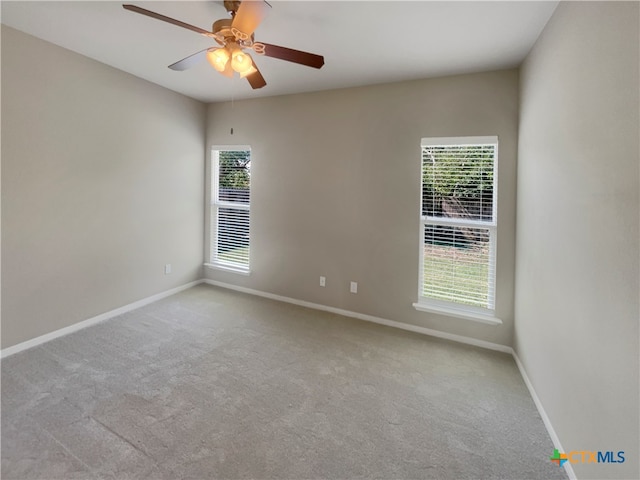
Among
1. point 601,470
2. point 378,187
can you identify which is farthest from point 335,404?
point 378,187

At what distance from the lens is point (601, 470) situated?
4.35 ft

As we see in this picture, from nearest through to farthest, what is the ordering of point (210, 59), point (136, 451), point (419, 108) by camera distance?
point (136, 451) → point (210, 59) → point (419, 108)

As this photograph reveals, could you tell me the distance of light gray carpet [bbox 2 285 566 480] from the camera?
1651 mm

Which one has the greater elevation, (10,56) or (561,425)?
(10,56)

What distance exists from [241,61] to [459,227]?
2.48 metres

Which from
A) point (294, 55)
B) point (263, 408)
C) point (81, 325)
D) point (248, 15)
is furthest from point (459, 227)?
point (81, 325)

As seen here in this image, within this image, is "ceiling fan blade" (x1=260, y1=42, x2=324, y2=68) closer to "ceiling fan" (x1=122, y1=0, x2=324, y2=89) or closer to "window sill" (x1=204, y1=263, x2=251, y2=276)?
"ceiling fan" (x1=122, y1=0, x2=324, y2=89)

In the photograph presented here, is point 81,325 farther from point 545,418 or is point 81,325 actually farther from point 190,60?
point 545,418

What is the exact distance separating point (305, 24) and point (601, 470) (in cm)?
306

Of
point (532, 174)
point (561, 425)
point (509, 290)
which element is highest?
point (532, 174)

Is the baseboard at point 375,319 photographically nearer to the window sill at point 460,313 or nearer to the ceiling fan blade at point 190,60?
the window sill at point 460,313

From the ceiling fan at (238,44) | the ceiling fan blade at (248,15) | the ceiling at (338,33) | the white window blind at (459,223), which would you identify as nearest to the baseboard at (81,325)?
the ceiling at (338,33)

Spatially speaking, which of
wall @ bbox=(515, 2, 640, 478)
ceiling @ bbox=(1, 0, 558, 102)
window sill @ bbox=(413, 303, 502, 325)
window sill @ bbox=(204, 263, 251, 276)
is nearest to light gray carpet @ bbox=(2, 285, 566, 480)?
window sill @ bbox=(413, 303, 502, 325)

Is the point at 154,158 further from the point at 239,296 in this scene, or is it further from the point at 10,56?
the point at 239,296
